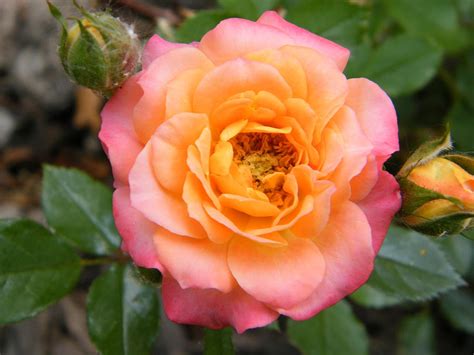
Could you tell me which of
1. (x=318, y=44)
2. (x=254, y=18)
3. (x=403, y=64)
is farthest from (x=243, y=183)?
(x=403, y=64)

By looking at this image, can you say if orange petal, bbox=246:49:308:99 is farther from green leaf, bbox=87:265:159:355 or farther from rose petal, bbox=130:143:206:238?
green leaf, bbox=87:265:159:355

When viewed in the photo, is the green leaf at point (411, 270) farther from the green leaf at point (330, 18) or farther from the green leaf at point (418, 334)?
the green leaf at point (418, 334)

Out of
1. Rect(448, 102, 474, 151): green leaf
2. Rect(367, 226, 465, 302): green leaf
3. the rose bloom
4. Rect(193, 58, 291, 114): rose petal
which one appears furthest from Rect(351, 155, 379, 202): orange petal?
Rect(448, 102, 474, 151): green leaf

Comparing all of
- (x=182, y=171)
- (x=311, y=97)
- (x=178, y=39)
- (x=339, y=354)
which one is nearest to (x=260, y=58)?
(x=311, y=97)

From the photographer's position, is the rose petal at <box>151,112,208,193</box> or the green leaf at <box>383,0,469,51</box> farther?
the green leaf at <box>383,0,469,51</box>

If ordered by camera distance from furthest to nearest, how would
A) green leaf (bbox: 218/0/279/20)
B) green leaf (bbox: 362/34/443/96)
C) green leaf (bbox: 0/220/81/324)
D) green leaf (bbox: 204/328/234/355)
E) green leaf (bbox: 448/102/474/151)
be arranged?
green leaf (bbox: 448/102/474/151)
green leaf (bbox: 362/34/443/96)
green leaf (bbox: 218/0/279/20)
green leaf (bbox: 0/220/81/324)
green leaf (bbox: 204/328/234/355)

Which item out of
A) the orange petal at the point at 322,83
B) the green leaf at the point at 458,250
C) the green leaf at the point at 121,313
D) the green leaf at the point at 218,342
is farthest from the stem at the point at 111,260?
the green leaf at the point at 458,250
